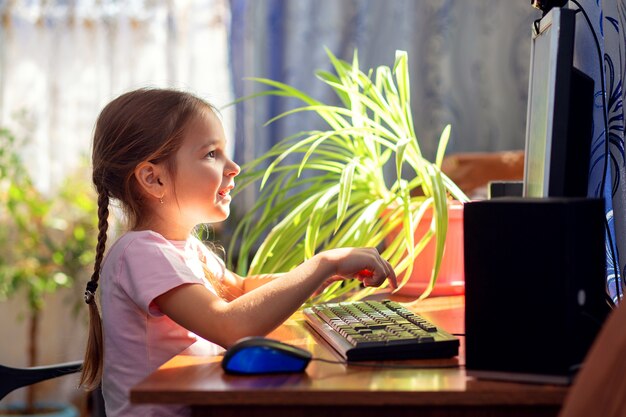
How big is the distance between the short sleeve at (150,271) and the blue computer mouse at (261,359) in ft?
0.84

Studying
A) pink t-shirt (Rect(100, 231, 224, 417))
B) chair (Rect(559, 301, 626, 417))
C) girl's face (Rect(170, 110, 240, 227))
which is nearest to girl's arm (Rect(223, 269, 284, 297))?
girl's face (Rect(170, 110, 240, 227))

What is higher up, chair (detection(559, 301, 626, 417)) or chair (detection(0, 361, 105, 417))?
chair (detection(559, 301, 626, 417))

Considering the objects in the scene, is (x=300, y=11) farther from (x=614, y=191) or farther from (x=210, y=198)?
(x=614, y=191)

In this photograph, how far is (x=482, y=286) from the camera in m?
0.89

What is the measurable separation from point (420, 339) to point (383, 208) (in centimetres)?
58

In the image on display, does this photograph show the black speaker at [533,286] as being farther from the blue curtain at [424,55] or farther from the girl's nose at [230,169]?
the blue curtain at [424,55]

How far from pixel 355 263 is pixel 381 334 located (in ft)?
0.55

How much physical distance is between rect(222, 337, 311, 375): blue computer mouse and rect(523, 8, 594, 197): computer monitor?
0.36 meters

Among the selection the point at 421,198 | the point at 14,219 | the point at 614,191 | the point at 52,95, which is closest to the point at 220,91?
the point at 52,95

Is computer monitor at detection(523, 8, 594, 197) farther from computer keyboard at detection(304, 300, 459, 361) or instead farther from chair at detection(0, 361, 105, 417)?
chair at detection(0, 361, 105, 417)

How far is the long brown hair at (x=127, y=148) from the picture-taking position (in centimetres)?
131

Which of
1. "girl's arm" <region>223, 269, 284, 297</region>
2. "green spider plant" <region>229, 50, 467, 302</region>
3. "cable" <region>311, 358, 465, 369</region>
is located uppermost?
"green spider plant" <region>229, 50, 467, 302</region>

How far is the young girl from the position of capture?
1092 millimetres

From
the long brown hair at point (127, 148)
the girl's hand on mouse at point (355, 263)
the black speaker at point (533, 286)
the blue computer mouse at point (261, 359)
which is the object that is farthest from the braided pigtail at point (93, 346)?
the black speaker at point (533, 286)
